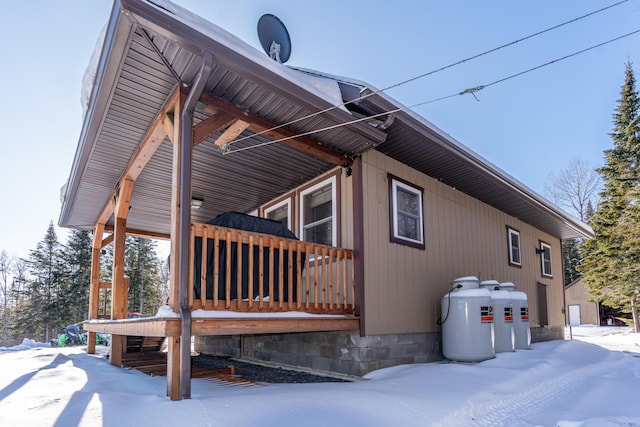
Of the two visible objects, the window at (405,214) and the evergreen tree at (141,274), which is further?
the evergreen tree at (141,274)

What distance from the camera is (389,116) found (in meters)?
5.24

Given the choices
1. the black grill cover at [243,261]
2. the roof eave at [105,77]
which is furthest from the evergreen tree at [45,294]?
the black grill cover at [243,261]

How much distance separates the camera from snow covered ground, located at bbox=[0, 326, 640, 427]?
10.3 ft

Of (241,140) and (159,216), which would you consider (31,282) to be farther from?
(241,140)

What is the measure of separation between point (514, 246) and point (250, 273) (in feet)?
24.9

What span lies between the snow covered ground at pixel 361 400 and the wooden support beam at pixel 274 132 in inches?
108

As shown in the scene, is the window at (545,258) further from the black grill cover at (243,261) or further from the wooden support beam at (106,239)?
the wooden support beam at (106,239)

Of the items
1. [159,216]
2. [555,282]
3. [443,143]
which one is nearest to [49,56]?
[159,216]

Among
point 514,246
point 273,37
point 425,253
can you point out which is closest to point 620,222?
point 514,246

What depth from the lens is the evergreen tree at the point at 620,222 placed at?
1642 centimetres

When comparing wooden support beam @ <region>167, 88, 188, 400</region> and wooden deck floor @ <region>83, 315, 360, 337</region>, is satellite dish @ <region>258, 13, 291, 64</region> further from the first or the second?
wooden deck floor @ <region>83, 315, 360, 337</region>

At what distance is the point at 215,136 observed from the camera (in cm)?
535

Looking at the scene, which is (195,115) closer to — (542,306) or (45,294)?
(542,306)

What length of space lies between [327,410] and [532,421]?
1.69 metres
